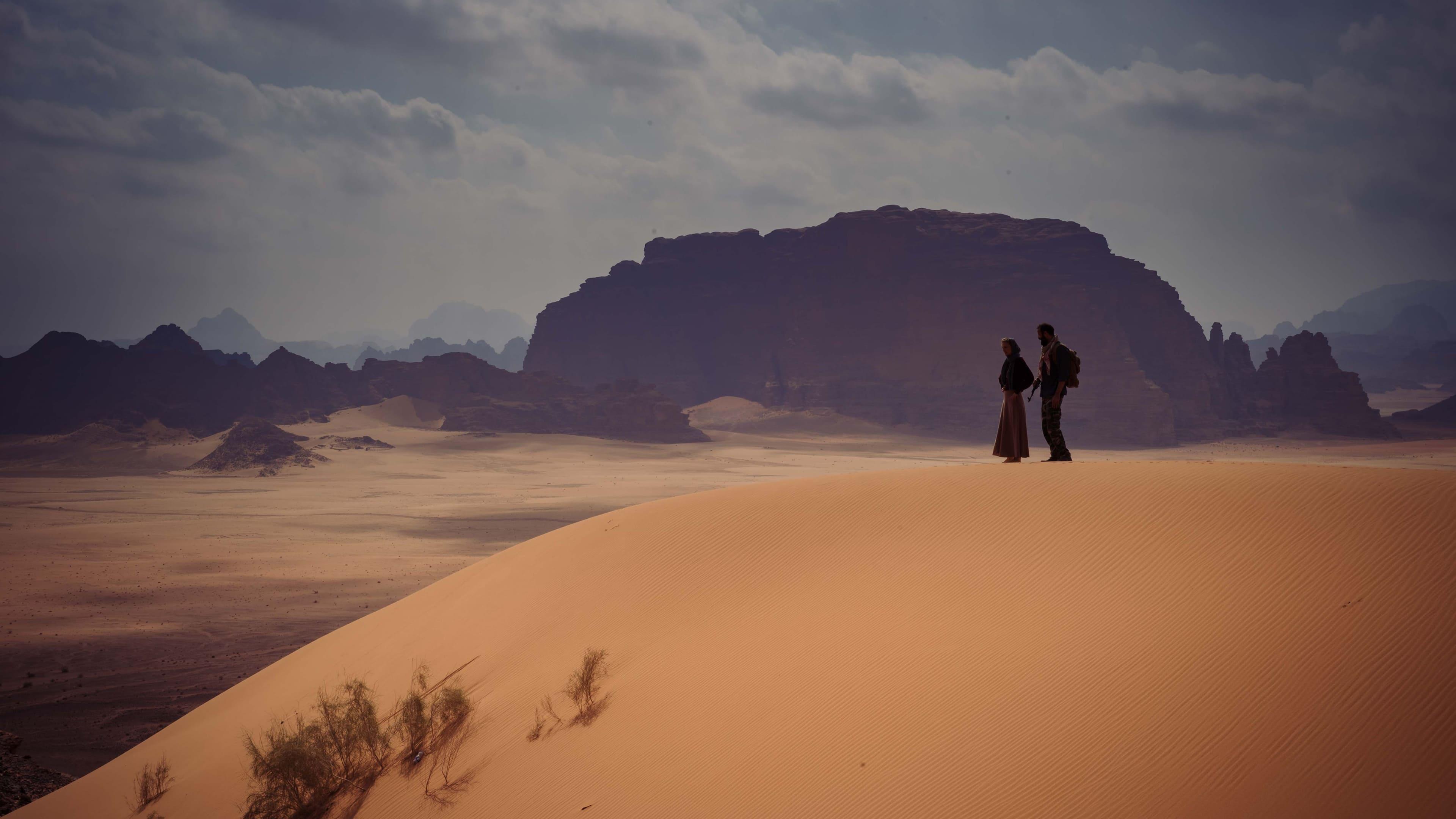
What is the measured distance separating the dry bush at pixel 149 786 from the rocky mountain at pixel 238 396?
60029 mm

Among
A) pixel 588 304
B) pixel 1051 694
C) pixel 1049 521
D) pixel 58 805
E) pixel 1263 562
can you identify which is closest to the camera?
pixel 1051 694

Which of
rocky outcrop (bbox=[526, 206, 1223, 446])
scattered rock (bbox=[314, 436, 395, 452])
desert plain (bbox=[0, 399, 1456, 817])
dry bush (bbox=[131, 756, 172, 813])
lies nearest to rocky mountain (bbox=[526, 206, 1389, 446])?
rocky outcrop (bbox=[526, 206, 1223, 446])

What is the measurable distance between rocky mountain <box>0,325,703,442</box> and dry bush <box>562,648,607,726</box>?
201 ft

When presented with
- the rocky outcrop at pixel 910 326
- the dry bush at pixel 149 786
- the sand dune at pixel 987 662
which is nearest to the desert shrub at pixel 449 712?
the sand dune at pixel 987 662

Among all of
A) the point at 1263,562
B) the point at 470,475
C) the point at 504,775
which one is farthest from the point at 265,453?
the point at 1263,562

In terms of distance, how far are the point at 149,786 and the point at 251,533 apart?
22748 mm

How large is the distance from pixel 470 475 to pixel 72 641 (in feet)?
115

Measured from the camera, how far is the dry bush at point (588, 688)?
20.0 feet

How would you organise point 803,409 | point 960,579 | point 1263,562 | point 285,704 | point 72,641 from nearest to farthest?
1. point 1263,562
2. point 960,579
3. point 285,704
4. point 72,641
5. point 803,409

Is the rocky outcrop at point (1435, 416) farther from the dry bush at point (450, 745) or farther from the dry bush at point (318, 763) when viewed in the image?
the dry bush at point (318, 763)

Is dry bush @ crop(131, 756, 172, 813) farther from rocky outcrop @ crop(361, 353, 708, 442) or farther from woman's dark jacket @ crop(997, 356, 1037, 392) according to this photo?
rocky outcrop @ crop(361, 353, 708, 442)

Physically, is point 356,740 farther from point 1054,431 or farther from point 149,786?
point 1054,431

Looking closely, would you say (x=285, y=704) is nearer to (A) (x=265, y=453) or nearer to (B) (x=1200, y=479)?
(B) (x=1200, y=479)

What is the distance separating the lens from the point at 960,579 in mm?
6320
